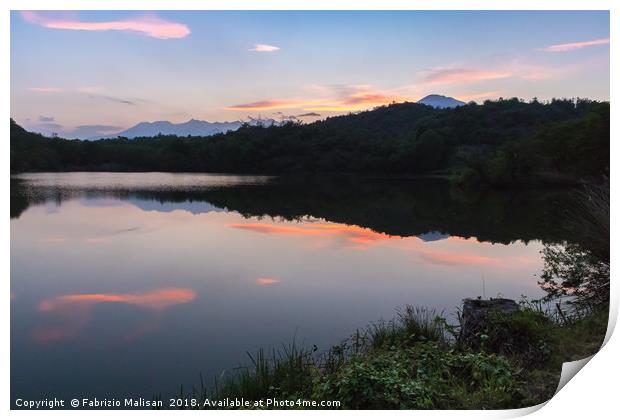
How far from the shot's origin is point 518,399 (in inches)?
138

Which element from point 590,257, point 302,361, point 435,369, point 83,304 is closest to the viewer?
point 435,369

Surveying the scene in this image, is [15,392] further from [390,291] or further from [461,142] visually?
[461,142]

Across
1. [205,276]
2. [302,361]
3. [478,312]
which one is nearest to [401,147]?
[205,276]

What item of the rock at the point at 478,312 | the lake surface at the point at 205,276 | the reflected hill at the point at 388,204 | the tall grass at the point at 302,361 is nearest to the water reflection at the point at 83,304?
the lake surface at the point at 205,276

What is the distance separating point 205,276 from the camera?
813 centimetres

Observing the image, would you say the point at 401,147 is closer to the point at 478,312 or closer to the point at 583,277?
the point at 583,277

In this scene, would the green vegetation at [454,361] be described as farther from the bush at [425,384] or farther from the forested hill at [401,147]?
the forested hill at [401,147]

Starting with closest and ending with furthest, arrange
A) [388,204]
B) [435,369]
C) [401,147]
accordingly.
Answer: [435,369]
[388,204]
[401,147]

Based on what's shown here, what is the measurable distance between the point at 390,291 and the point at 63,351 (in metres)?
4.57

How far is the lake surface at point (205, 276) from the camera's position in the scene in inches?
198

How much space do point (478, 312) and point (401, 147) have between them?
1819 cm

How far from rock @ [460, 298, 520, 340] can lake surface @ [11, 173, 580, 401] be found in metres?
1.50

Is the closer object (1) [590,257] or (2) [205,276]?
(1) [590,257]
